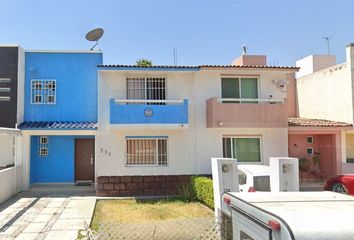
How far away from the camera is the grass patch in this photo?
1371 centimetres

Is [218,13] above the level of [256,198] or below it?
above

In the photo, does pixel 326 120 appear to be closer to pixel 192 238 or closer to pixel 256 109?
pixel 256 109

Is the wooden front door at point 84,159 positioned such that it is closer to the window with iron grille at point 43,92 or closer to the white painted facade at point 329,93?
the window with iron grille at point 43,92

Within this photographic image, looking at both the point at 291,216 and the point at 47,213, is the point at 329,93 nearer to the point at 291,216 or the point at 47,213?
the point at 47,213

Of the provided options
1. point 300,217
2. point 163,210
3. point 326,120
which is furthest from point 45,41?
point 300,217

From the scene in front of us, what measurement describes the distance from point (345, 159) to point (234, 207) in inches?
705

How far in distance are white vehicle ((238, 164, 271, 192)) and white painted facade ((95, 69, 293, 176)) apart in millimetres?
5483

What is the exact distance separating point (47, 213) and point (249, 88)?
1274 cm

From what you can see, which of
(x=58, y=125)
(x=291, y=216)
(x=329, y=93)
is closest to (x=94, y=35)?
(x=58, y=125)

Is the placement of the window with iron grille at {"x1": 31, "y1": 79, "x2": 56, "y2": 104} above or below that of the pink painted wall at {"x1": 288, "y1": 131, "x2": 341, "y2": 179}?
above

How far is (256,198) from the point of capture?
5516 mm

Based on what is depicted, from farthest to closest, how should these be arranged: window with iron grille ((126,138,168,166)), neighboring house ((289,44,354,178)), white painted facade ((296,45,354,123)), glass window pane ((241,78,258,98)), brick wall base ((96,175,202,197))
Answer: white painted facade ((296,45,354,123)), neighboring house ((289,44,354,178)), glass window pane ((241,78,258,98)), window with iron grille ((126,138,168,166)), brick wall base ((96,175,202,197))

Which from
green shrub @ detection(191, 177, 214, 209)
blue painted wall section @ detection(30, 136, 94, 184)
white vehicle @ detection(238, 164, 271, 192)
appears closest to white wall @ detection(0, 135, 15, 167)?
blue painted wall section @ detection(30, 136, 94, 184)

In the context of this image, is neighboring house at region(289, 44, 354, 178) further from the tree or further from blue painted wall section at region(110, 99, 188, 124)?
the tree
